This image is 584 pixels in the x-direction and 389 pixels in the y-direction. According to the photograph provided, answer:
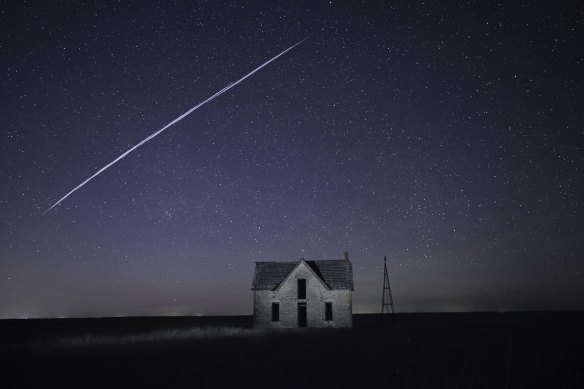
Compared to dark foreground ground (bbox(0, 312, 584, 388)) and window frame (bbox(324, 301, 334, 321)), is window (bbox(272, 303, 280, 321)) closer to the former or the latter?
window frame (bbox(324, 301, 334, 321))

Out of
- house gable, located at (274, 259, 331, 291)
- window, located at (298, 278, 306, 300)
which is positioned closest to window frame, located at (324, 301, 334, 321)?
house gable, located at (274, 259, 331, 291)

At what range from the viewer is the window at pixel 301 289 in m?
33.6

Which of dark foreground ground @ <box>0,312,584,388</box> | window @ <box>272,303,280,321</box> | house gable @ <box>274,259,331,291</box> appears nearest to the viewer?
dark foreground ground @ <box>0,312,584,388</box>

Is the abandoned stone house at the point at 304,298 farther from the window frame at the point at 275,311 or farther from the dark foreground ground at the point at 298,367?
the dark foreground ground at the point at 298,367

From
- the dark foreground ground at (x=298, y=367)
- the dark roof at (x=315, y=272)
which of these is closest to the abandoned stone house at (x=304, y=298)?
the dark roof at (x=315, y=272)

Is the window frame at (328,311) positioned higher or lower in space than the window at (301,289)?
lower

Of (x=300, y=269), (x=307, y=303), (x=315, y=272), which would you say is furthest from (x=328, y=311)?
(x=300, y=269)

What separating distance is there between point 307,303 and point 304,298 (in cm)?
49

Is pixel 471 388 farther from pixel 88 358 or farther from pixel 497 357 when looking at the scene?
pixel 88 358

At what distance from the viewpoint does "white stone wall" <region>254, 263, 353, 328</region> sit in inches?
1297

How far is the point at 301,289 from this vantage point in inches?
1335

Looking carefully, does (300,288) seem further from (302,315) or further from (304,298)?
(302,315)

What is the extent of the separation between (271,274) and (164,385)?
26.6 metres

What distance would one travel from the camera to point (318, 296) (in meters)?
33.3
